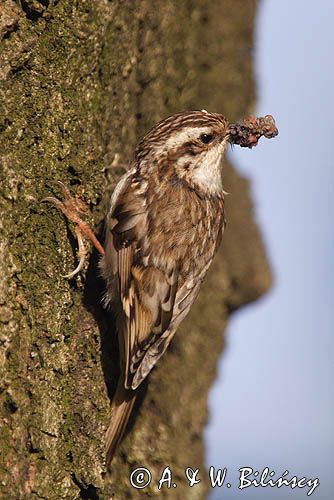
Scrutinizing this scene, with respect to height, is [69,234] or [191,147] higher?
[191,147]

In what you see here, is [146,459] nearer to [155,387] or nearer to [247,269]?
[155,387]

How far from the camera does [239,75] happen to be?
11.8ft

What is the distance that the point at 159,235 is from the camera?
2395 millimetres

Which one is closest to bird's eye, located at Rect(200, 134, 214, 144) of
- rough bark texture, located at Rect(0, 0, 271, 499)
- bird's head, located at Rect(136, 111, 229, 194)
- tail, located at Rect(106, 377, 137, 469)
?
bird's head, located at Rect(136, 111, 229, 194)

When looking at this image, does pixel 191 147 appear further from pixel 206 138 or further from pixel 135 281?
pixel 135 281

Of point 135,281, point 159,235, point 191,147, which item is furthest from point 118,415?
point 191,147

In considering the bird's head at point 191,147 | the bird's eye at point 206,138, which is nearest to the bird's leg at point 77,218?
the bird's head at point 191,147

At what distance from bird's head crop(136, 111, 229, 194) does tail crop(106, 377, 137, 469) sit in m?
0.66

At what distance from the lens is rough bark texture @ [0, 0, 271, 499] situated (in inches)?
79.1

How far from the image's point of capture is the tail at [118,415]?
2361mm

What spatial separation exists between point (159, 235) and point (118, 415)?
54 centimetres

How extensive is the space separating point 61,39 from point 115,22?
0.33 metres

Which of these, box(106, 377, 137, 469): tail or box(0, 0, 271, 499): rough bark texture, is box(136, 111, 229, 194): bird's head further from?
box(106, 377, 137, 469): tail

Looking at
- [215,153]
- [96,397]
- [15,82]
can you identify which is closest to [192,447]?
[96,397]
